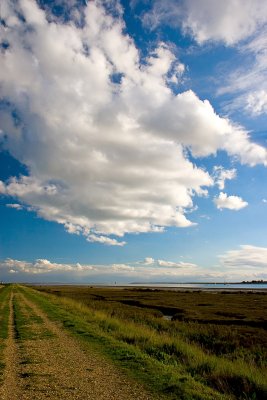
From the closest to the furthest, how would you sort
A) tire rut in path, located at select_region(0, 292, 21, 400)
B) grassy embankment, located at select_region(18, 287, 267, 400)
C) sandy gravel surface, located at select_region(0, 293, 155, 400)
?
tire rut in path, located at select_region(0, 292, 21, 400), sandy gravel surface, located at select_region(0, 293, 155, 400), grassy embankment, located at select_region(18, 287, 267, 400)

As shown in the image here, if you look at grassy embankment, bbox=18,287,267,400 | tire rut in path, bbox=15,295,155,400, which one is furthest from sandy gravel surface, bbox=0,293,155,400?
grassy embankment, bbox=18,287,267,400

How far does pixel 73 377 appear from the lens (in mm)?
11117

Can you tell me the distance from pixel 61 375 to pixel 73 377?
48 cm

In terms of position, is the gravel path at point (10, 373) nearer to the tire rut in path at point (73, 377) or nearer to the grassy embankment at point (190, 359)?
the tire rut in path at point (73, 377)

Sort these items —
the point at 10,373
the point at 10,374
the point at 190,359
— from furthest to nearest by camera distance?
the point at 190,359
the point at 10,373
the point at 10,374

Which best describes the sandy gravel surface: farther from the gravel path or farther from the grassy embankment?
the grassy embankment

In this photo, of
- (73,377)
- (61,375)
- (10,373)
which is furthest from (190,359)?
(10,373)

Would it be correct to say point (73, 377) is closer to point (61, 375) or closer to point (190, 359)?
point (61, 375)

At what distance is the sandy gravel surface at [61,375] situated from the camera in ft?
31.2

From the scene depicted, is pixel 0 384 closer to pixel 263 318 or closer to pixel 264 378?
pixel 264 378

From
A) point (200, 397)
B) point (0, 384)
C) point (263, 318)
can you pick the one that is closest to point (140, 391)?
point (200, 397)

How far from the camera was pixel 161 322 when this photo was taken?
30.4 metres

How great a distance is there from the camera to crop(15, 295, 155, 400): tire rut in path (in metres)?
9.52

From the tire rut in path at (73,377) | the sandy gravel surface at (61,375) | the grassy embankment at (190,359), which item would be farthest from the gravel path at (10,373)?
the grassy embankment at (190,359)
